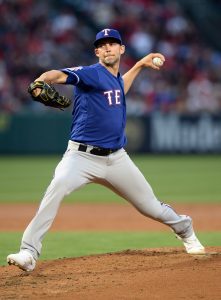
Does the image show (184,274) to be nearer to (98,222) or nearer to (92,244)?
(92,244)

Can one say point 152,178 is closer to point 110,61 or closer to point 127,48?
point 127,48

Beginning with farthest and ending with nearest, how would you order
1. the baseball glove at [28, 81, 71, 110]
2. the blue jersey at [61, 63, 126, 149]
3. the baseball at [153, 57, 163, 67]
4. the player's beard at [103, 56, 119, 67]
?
the baseball at [153, 57, 163, 67] → the player's beard at [103, 56, 119, 67] → the blue jersey at [61, 63, 126, 149] → the baseball glove at [28, 81, 71, 110]

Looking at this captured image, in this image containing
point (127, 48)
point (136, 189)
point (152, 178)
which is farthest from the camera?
point (127, 48)

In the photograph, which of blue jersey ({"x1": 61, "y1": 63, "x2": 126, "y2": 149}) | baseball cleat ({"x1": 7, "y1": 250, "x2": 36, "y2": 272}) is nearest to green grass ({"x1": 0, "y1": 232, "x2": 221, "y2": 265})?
baseball cleat ({"x1": 7, "y1": 250, "x2": 36, "y2": 272})

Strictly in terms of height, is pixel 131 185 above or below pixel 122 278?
above

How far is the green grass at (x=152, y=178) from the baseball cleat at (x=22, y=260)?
21.5 feet

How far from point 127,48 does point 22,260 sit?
621 inches

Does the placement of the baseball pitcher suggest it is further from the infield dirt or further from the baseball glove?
the infield dirt

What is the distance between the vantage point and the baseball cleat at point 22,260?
556cm

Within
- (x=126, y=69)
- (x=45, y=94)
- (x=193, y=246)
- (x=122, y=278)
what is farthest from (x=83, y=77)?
(x=126, y=69)

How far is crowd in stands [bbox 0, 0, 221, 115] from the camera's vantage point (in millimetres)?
19844

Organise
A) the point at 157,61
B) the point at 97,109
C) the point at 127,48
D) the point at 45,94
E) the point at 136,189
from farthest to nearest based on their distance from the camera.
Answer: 1. the point at 127,48
2. the point at 157,61
3. the point at 136,189
4. the point at 97,109
5. the point at 45,94

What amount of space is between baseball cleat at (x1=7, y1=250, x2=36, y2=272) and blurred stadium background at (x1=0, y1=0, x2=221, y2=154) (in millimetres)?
13916

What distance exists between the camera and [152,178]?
15.3 meters
